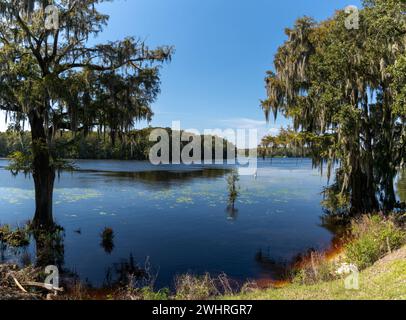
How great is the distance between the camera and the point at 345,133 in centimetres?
1549

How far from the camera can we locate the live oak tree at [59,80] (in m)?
13.4

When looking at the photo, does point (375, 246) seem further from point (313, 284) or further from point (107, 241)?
point (107, 241)

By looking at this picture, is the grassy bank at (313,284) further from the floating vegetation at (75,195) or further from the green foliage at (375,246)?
the floating vegetation at (75,195)

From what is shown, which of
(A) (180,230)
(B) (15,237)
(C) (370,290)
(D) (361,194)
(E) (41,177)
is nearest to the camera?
(C) (370,290)

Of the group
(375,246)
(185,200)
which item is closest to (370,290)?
(375,246)

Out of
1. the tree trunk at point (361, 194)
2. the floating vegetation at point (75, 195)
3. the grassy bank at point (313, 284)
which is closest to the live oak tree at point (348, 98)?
the tree trunk at point (361, 194)

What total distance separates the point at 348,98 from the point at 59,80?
565 inches

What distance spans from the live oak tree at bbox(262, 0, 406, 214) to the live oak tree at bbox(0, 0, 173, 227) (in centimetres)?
802

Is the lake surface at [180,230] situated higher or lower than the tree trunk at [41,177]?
lower

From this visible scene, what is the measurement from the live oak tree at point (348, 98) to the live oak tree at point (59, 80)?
802 cm

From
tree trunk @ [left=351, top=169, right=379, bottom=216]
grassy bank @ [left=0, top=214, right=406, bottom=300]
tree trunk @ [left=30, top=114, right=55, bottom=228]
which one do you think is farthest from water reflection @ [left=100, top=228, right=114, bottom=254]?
tree trunk @ [left=351, top=169, right=379, bottom=216]

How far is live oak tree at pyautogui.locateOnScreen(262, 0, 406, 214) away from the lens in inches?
595

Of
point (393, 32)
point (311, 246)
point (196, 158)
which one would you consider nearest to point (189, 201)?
point (311, 246)

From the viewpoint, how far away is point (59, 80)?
13539 mm
